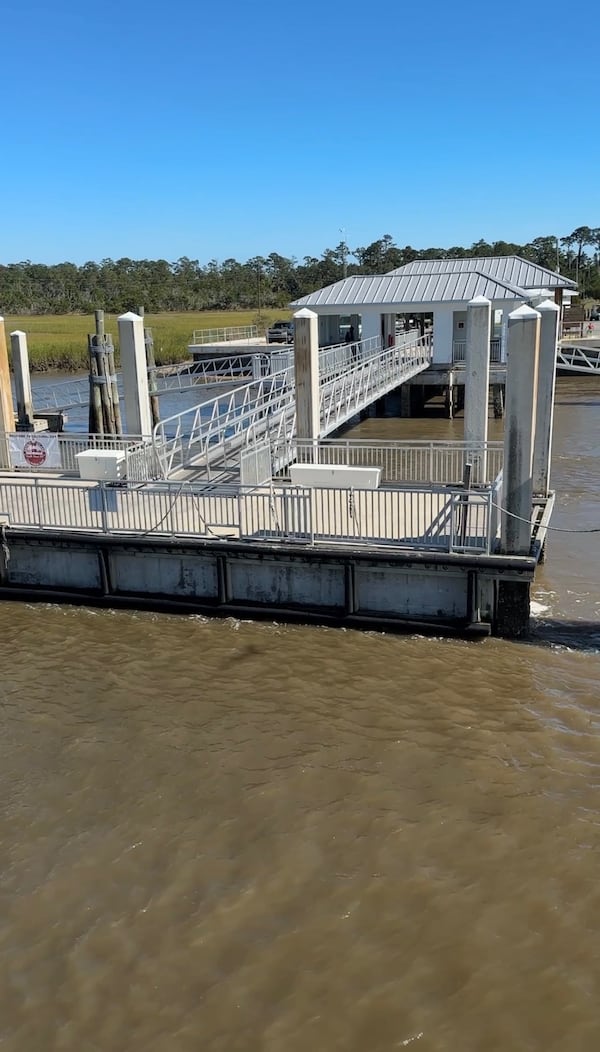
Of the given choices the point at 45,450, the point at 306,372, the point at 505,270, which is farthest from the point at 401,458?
the point at 505,270

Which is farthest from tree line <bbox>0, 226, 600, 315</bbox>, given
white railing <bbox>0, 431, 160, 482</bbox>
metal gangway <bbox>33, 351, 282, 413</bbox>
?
white railing <bbox>0, 431, 160, 482</bbox>

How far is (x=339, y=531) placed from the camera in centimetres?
1388

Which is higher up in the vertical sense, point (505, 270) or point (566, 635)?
point (505, 270)

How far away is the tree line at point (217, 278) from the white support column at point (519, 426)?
8666cm

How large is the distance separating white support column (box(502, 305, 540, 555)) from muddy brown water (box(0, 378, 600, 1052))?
1.70 m

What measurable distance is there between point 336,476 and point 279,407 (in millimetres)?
10723

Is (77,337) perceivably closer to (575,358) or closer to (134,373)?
(575,358)

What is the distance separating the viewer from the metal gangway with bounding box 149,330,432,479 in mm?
18188

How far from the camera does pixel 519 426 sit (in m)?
12.0

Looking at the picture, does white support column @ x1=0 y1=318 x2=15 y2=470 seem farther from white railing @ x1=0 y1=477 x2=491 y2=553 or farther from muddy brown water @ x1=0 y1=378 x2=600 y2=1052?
muddy brown water @ x1=0 y1=378 x2=600 y2=1052

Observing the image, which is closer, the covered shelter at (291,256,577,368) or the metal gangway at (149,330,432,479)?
the metal gangway at (149,330,432,479)

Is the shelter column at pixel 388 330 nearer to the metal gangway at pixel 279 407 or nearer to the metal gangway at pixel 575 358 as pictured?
the metal gangway at pixel 279 407

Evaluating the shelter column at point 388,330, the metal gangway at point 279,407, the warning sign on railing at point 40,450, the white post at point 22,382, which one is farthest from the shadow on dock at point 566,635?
the shelter column at point 388,330

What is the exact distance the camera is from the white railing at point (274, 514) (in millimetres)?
12961
